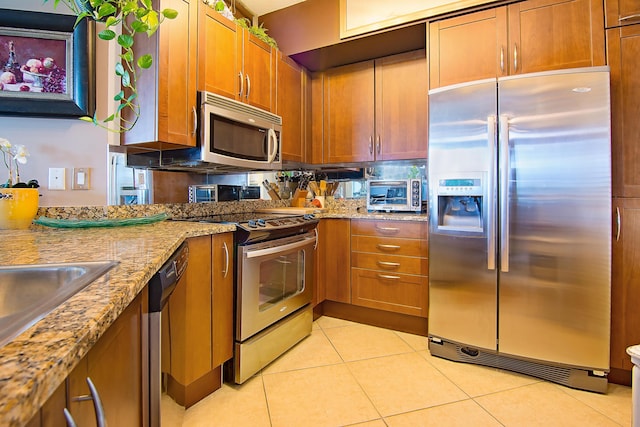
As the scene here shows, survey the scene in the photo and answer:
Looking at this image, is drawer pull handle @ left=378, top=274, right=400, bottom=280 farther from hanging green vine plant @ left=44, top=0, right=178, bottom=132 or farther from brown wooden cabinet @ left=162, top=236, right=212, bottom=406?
hanging green vine plant @ left=44, top=0, right=178, bottom=132

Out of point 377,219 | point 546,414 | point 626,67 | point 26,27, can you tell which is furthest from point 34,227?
point 626,67

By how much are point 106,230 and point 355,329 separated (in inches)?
71.4

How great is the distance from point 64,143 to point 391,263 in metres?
2.13

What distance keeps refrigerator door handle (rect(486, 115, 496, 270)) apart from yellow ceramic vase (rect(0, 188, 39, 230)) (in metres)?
2.33

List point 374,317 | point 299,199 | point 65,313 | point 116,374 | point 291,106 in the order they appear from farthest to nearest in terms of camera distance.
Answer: point 299,199 < point 291,106 < point 374,317 < point 116,374 < point 65,313

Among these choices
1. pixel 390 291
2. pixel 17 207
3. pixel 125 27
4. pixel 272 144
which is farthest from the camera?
pixel 390 291

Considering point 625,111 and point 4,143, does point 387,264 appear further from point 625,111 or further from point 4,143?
point 4,143

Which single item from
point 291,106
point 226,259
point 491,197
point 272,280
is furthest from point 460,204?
point 291,106

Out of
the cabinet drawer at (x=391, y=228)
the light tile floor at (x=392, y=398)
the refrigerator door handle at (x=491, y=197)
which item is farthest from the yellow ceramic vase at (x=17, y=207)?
the refrigerator door handle at (x=491, y=197)

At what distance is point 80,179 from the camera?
1.58 m

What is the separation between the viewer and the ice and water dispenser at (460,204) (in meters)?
1.83

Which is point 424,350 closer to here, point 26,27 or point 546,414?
point 546,414

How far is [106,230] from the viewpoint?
4.50ft

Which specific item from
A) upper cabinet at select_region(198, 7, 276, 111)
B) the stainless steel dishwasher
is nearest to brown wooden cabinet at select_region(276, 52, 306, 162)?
upper cabinet at select_region(198, 7, 276, 111)
